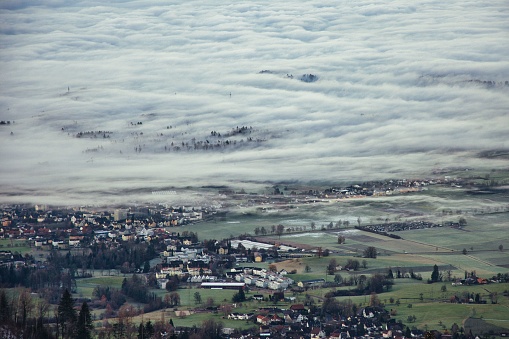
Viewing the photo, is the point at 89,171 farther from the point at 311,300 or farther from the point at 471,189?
the point at 311,300

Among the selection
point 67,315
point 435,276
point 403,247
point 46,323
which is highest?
point 67,315

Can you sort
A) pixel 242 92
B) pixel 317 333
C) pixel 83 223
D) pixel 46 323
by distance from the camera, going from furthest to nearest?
pixel 242 92, pixel 83 223, pixel 317 333, pixel 46 323

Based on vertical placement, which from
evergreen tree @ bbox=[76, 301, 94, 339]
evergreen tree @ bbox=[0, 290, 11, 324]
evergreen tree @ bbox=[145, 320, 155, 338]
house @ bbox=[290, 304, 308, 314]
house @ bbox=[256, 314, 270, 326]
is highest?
evergreen tree @ bbox=[0, 290, 11, 324]

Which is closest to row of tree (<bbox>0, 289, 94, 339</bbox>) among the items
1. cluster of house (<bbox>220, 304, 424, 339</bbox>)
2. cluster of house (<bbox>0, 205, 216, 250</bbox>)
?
cluster of house (<bbox>220, 304, 424, 339</bbox>)

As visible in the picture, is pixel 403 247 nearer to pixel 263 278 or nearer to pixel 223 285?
pixel 263 278

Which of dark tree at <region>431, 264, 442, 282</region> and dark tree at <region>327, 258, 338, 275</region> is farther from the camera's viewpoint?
dark tree at <region>327, 258, 338, 275</region>

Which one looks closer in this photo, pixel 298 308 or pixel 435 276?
pixel 298 308

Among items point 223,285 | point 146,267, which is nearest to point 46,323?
point 223,285

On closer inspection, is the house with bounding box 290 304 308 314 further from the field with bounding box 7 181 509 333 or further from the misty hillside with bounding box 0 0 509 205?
the misty hillside with bounding box 0 0 509 205

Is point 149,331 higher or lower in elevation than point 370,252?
higher

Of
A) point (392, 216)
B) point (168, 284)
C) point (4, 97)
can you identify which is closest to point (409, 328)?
point (168, 284)

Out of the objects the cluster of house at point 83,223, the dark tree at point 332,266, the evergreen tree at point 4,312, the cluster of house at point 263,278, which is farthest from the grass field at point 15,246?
the evergreen tree at point 4,312
